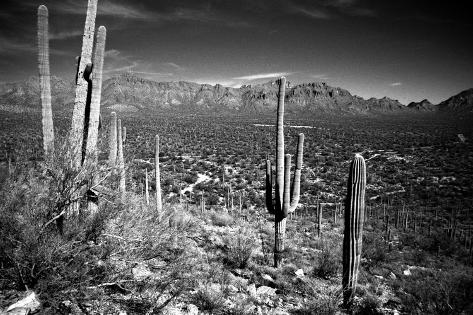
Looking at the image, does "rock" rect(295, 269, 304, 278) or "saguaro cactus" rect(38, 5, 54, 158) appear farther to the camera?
"rock" rect(295, 269, 304, 278)

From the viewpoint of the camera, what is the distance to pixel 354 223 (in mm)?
6004

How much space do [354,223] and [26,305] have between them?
572 centimetres

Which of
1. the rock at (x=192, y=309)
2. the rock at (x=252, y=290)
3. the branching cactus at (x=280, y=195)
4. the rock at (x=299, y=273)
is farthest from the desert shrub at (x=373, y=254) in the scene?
the rock at (x=192, y=309)

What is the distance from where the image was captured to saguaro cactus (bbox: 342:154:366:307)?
235 inches

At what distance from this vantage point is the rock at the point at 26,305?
3.28 metres

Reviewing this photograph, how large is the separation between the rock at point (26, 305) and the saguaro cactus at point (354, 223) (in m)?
5.52

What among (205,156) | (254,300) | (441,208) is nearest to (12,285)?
(254,300)

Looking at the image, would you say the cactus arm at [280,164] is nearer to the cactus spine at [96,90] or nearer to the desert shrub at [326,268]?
the desert shrub at [326,268]

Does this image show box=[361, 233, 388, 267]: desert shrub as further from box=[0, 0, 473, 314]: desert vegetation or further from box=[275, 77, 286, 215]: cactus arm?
box=[275, 77, 286, 215]: cactus arm

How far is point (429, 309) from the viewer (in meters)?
5.25

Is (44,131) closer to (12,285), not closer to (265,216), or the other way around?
(12,285)

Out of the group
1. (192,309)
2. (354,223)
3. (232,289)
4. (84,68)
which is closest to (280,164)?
(354,223)

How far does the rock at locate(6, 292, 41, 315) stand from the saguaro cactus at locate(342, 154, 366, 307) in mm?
5519

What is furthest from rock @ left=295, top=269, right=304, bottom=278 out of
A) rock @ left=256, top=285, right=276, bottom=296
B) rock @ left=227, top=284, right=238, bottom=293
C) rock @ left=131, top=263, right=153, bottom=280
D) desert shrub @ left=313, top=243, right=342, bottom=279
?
rock @ left=131, top=263, right=153, bottom=280
